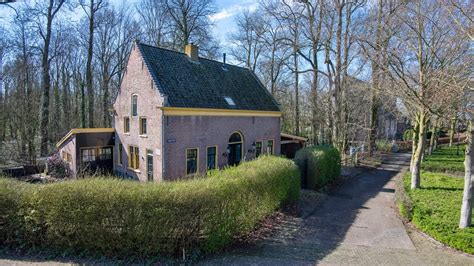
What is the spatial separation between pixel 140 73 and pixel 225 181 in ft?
38.8

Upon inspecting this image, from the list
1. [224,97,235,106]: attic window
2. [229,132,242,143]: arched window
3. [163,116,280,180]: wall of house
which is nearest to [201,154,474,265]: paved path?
[163,116,280,180]: wall of house

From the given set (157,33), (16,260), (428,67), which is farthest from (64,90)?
(428,67)

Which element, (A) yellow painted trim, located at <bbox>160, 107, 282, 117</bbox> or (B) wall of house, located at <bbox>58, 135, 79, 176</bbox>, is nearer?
(A) yellow painted trim, located at <bbox>160, 107, 282, 117</bbox>

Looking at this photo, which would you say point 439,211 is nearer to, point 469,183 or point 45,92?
point 469,183

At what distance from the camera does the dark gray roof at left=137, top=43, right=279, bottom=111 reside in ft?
51.9

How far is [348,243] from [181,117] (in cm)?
1065

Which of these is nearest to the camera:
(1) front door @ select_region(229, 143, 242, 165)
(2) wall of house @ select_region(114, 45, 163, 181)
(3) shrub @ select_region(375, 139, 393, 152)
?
(2) wall of house @ select_region(114, 45, 163, 181)

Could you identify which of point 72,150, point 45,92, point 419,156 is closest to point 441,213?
point 419,156

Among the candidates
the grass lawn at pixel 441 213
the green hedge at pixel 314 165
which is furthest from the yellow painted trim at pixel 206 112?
the grass lawn at pixel 441 213

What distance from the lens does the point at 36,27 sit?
22.7m

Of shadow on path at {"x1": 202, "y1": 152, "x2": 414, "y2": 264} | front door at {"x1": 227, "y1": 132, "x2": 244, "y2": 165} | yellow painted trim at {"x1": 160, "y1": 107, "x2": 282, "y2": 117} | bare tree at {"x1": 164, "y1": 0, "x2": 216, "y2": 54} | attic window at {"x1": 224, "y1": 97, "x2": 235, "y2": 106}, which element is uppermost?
bare tree at {"x1": 164, "y1": 0, "x2": 216, "y2": 54}

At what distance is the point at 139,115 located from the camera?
16703mm

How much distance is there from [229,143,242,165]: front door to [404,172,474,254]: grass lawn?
33.6 feet

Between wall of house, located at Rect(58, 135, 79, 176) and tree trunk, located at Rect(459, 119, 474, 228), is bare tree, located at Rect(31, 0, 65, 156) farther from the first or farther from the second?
tree trunk, located at Rect(459, 119, 474, 228)
